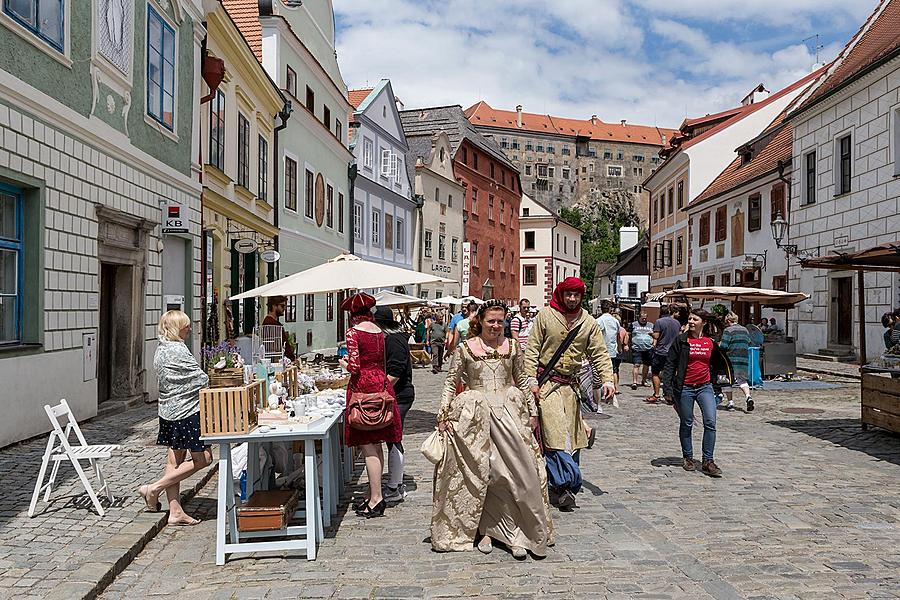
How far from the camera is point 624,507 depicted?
21.8ft

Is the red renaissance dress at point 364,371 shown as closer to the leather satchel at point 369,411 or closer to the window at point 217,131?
the leather satchel at point 369,411

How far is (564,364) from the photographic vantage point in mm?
6473

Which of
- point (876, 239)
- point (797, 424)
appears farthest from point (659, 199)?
point (797, 424)

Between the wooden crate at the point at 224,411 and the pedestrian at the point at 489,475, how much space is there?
135cm

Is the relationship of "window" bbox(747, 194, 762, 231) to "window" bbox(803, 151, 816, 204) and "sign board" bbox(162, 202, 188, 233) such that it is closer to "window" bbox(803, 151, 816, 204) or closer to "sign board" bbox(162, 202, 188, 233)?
"window" bbox(803, 151, 816, 204)

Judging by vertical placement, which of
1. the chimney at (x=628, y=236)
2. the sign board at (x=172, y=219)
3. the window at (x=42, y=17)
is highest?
the chimney at (x=628, y=236)

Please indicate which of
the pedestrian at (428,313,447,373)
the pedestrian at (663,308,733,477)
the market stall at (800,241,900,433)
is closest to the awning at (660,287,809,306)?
the pedestrian at (428,313,447,373)

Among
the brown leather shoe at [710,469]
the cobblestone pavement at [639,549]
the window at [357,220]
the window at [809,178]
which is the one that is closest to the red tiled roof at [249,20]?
the window at [357,220]

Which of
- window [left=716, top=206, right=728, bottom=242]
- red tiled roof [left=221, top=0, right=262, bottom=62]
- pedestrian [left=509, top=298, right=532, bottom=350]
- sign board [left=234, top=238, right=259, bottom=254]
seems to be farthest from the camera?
window [left=716, top=206, right=728, bottom=242]

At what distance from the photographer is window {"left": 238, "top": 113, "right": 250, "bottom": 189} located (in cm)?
1848

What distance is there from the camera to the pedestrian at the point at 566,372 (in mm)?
6430

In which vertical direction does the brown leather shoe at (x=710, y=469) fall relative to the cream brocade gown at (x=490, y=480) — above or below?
below

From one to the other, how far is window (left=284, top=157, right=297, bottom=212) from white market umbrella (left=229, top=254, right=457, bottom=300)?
1370cm

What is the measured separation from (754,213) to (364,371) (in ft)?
87.7
